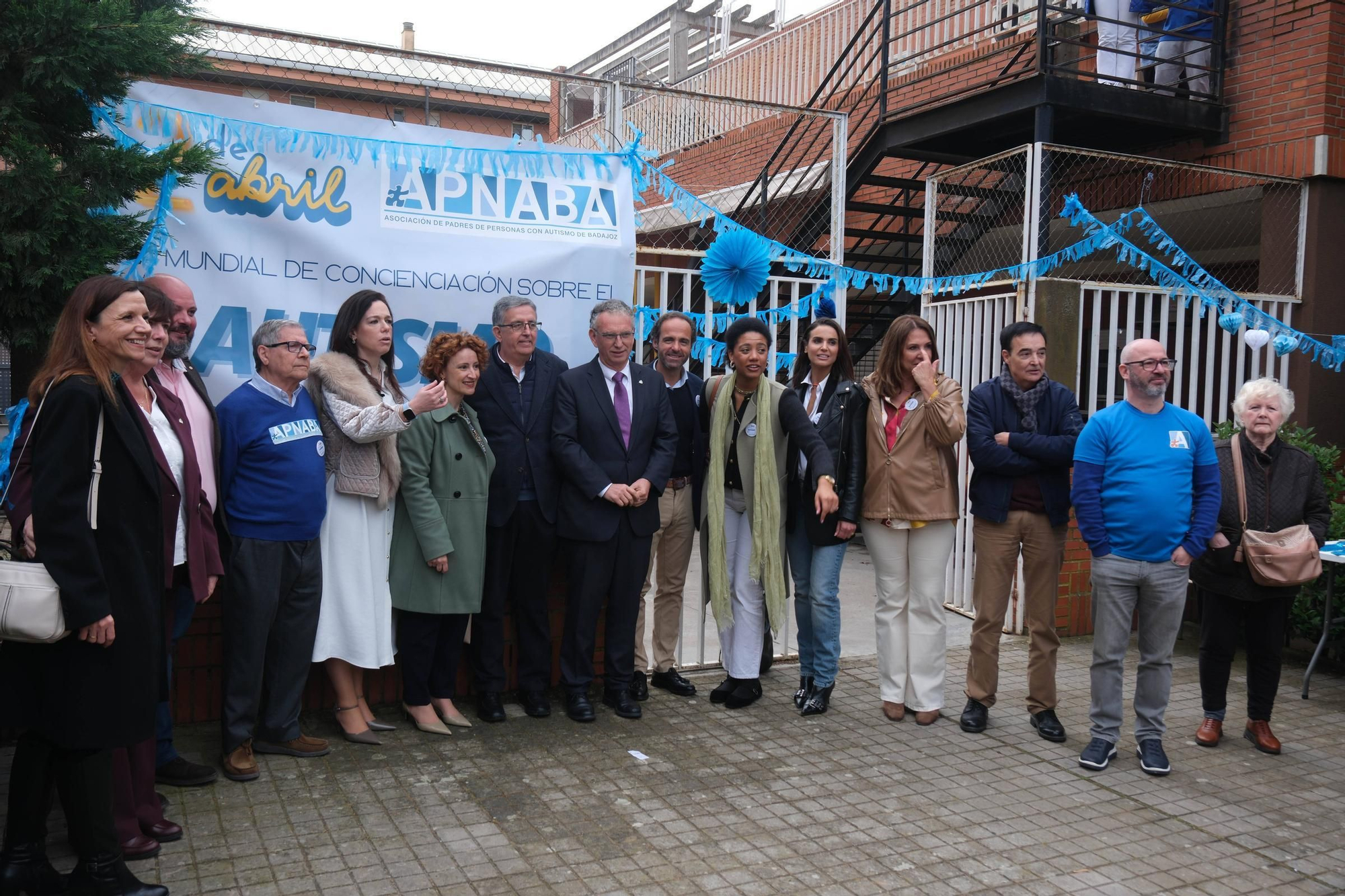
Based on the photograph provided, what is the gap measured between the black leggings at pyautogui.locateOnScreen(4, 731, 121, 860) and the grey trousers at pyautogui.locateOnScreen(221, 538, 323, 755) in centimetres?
106

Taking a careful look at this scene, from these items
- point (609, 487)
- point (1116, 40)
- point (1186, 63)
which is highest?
point (1116, 40)

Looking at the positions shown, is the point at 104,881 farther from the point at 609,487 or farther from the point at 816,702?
the point at 816,702

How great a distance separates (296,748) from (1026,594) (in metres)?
3.47

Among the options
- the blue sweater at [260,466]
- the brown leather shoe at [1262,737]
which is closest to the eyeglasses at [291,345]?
the blue sweater at [260,466]

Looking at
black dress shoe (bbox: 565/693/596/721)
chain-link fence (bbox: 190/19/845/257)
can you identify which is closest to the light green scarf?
black dress shoe (bbox: 565/693/596/721)

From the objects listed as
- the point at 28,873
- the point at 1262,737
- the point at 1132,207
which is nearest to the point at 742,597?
the point at 1262,737

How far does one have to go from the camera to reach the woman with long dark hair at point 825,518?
538 centimetres

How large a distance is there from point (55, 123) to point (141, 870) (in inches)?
112

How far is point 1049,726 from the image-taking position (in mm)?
5152

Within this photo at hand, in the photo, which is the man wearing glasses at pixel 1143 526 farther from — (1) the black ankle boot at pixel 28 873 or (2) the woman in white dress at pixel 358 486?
(1) the black ankle boot at pixel 28 873

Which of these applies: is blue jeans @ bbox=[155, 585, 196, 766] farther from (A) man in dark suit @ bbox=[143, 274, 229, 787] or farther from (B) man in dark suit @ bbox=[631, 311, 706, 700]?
(B) man in dark suit @ bbox=[631, 311, 706, 700]

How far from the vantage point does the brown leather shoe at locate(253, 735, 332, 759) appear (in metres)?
4.55

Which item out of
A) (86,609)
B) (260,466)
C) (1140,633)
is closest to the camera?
(86,609)

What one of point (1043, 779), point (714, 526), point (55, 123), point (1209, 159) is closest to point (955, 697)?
point (1043, 779)
